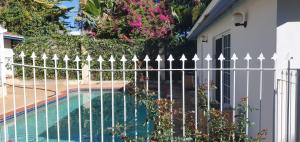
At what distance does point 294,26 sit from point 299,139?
5.53 ft

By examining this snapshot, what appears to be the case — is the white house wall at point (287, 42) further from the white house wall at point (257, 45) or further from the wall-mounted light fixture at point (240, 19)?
the wall-mounted light fixture at point (240, 19)

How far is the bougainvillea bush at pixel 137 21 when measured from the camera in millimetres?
23547

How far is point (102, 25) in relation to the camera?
82.7 ft

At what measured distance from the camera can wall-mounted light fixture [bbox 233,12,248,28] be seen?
6.97 meters

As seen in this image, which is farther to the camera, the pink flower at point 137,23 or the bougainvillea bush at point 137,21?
the bougainvillea bush at point 137,21

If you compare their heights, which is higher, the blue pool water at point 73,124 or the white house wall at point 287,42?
the white house wall at point 287,42

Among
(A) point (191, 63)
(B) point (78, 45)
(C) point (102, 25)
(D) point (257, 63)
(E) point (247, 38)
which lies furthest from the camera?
(C) point (102, 25)

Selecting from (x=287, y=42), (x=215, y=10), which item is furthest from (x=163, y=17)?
(x=287, y=42)

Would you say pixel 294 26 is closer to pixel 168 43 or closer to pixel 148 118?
pixel 148 118

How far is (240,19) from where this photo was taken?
7.15m

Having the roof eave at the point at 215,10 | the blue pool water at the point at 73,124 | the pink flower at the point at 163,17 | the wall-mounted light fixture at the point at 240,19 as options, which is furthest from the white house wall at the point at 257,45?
the pink flower at the point at 163,17

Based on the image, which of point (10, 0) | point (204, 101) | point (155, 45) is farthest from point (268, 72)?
point (10, 0)

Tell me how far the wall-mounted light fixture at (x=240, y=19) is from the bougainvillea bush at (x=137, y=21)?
16447 mm

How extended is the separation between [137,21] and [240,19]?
16.7m
